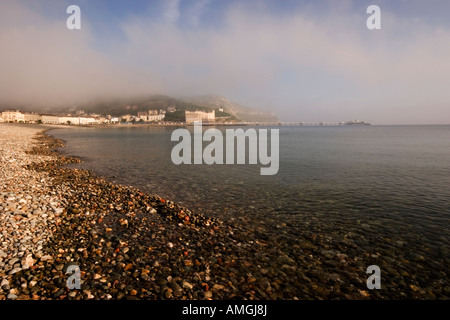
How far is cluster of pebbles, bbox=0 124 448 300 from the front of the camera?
279 inches

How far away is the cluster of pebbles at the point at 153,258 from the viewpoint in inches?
279

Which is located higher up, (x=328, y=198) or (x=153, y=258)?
(x=328, y=198)

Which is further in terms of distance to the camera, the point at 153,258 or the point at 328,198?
the point at 328,198

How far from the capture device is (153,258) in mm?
8648

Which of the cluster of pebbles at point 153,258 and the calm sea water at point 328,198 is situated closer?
the cluster of pebbles at point 153,258

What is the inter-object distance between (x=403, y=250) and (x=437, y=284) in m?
2.17

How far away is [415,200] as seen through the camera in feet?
55.2

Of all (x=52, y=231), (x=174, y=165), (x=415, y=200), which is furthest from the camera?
(x=174, y=165)

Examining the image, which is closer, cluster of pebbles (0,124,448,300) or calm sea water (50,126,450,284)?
cluster of pebbles (0,124,448,300)
